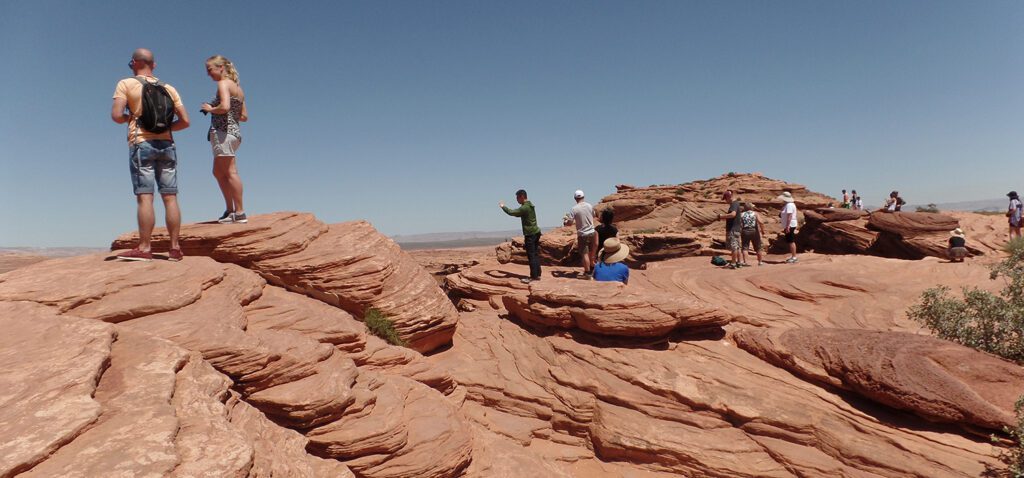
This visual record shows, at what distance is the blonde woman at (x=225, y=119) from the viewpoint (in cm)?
766

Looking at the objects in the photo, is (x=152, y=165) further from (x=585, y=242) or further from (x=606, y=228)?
(x=606, y=228)

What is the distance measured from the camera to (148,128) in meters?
5.98

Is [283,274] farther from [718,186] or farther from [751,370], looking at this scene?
[718,186]

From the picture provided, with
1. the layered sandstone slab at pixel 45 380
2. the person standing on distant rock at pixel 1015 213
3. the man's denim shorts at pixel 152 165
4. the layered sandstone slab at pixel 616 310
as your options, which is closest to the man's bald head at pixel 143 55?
the man's denim shorts at pixel 152 165

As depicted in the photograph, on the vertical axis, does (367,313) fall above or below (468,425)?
above

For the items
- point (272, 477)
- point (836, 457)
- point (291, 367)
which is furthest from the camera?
point (836, 457)

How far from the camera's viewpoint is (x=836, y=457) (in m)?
6.89

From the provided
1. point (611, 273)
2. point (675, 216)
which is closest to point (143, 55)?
point (611, 273)

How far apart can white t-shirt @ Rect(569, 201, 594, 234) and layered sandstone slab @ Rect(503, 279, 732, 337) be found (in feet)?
8.29

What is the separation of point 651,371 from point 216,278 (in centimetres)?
808

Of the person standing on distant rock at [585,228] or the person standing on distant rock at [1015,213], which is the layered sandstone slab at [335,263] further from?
the person standing on distant rock at [1015,213]

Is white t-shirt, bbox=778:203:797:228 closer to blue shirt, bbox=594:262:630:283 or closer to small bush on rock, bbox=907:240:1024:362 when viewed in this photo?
small bush on rock, bbox=907:240:1024:362

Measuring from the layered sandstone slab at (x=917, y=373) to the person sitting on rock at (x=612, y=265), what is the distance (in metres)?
3.88

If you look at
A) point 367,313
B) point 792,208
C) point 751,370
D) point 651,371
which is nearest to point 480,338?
point 367,313
